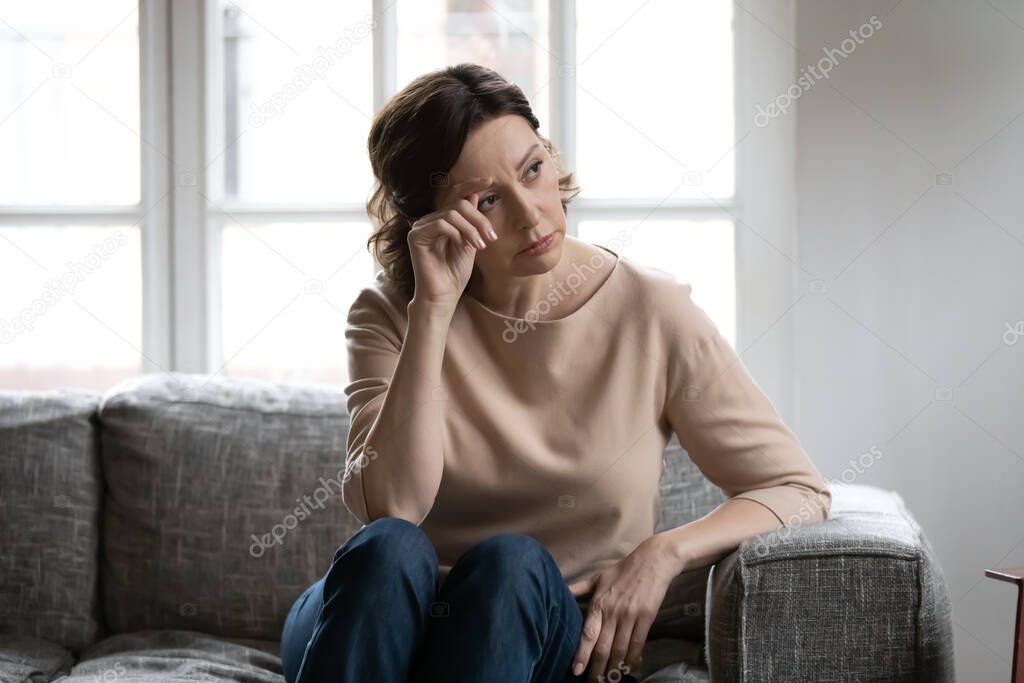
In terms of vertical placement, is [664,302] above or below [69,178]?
below

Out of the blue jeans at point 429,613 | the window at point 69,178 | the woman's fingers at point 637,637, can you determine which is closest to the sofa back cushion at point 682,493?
the woman's fingers at point 637,637

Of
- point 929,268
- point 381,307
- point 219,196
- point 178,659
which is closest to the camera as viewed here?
point 381,307

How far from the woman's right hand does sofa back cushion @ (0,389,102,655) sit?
33.8 inches

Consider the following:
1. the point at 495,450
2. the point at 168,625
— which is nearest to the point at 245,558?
the point at 168,625

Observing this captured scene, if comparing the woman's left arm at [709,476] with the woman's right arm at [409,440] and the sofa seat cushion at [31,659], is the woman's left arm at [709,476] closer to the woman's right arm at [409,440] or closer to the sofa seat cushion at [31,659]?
the woman's right arm at [409,440]

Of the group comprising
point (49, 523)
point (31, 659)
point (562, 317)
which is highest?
point (562, 317)

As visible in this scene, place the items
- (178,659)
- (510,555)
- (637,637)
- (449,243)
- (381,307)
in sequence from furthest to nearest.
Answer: (178,659)
(381,307)
(449,243)
(637,637)
(510,555)

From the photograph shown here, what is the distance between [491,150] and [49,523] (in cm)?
112

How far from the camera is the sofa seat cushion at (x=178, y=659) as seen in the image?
159 centimetres

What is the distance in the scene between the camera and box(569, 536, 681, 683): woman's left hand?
126 cm

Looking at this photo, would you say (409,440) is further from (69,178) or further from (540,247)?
(69,178)

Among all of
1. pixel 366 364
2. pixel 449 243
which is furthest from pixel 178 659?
pixel 449 243

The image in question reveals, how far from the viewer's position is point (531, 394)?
148 cm

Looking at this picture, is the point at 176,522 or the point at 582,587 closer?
the point at 582,587
